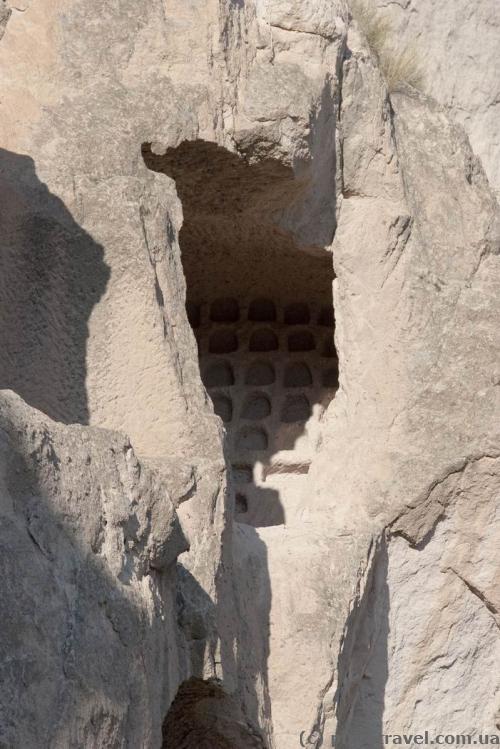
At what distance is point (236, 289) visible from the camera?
16.5 ft

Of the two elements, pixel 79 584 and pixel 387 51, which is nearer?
pixel 79 584

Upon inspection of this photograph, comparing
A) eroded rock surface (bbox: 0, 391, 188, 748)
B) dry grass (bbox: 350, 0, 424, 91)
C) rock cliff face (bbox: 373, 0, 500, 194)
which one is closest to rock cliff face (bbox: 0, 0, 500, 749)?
eroded rock surface (bbox: 0, 391, 188, 748)

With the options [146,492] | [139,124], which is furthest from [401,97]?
[146,492]

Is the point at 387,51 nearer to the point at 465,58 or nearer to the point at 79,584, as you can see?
the point at 465,58

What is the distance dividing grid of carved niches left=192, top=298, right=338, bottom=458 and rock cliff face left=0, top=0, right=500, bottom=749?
0.04ft

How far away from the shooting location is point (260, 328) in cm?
510

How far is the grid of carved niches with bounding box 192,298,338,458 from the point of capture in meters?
4.97

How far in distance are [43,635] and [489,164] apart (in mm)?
3837

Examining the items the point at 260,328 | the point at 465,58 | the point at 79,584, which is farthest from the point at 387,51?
the point at 79,584

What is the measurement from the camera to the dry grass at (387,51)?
4.86 m

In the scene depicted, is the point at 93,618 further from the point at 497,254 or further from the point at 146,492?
the point at 497,254

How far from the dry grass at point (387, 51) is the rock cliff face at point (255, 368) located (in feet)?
0.49

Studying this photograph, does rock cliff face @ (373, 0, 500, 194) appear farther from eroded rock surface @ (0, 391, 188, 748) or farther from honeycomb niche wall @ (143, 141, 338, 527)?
eroded rock surface @ (0, 391, 188, 748)

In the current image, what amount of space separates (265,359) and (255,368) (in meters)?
0.05
